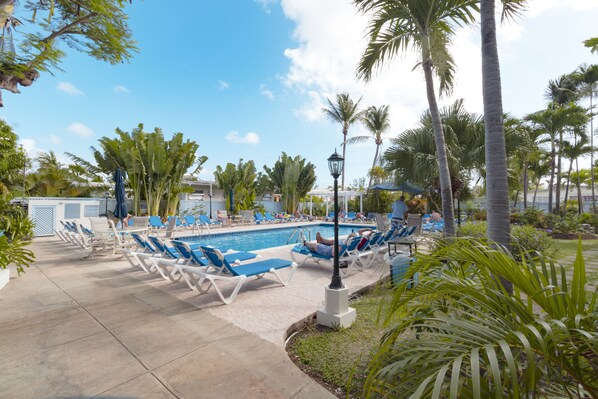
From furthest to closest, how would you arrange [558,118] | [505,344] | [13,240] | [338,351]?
[558,118] < [13,240] < [338,351] < [505,344]

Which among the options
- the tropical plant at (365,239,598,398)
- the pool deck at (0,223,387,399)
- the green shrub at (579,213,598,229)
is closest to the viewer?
the tropical plant at (365,239,598,398)

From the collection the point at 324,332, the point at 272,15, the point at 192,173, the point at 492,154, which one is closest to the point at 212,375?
the point at 324,332

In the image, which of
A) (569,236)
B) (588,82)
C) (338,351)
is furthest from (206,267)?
(588,82)

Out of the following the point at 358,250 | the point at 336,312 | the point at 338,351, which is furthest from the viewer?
the point at 358,250

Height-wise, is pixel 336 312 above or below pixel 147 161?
below

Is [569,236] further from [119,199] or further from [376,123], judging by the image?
[119,199]

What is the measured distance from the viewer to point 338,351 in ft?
9.64

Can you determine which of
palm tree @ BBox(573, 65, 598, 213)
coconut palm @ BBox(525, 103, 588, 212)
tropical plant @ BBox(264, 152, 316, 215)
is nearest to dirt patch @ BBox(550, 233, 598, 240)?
coconut palm @ BBox(525, 103, 588, 212)

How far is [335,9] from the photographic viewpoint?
6.27m

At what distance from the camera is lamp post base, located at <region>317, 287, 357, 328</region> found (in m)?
3.52

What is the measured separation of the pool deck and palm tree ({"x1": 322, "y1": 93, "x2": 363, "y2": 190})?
23.4 meters

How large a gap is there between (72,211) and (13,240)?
9637 millimetres

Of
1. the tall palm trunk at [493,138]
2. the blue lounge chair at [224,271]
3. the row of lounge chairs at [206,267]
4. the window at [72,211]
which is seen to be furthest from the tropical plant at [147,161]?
the tall palm trunk at [493,138]

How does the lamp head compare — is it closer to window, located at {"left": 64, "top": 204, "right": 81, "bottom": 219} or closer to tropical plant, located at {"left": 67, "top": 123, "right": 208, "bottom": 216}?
tropical plant, located at {"left": 67, "top": 123, "right": 208, "bottom": 216}
